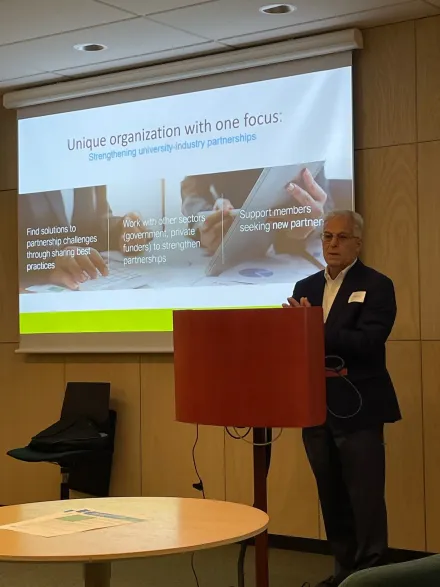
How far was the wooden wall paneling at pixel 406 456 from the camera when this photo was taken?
496 cm

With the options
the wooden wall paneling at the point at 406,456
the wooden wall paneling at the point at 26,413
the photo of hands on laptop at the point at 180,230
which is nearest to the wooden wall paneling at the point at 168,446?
the photo of hands on laptop at the point at 180,230

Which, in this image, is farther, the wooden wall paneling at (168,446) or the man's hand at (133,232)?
the man's hand at (133,232)

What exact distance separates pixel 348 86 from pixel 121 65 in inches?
61.1

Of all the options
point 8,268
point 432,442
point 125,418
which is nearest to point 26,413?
point 125,418

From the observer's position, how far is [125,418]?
6020 mm

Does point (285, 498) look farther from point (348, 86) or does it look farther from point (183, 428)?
point (348, 86)

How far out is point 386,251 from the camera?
201 inches

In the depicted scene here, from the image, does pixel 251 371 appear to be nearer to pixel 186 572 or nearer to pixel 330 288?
pixel 330 288

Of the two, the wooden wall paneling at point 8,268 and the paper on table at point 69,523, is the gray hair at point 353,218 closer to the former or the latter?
the paper on table at point 69,523

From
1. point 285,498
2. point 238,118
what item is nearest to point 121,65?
point 238,118

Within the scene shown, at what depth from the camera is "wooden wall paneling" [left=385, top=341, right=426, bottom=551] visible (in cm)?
496

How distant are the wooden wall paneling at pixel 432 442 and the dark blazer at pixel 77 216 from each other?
223cm

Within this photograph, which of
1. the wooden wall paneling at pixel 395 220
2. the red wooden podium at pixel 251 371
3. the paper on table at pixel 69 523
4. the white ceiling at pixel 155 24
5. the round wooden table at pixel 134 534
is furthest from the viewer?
the wooden wall paneling at pixel 395 220

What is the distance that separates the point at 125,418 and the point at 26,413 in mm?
852
